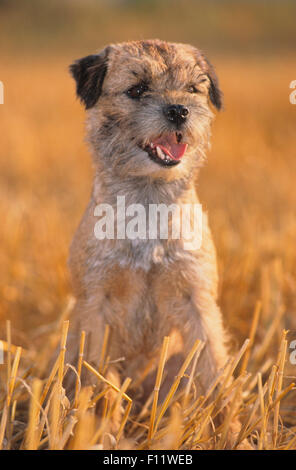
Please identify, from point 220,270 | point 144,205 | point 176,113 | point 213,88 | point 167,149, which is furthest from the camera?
point 220,270

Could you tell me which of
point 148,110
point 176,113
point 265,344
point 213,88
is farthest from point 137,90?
point 265,344

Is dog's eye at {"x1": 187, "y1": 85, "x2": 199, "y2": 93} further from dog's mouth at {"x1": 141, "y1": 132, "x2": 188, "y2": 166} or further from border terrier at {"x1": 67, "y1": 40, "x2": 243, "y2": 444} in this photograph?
dog's mouth at {"x1": 141, "y1": 132, "x2": 188, "y2": 166}

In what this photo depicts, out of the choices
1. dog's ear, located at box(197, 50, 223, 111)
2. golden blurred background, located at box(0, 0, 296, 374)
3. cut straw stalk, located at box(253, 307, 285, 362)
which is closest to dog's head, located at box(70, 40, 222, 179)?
dog's ear, located at box(197, 50, 223, 111)

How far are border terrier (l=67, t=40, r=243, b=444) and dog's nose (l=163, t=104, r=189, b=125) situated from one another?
0.06m

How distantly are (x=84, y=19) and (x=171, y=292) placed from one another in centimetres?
1849

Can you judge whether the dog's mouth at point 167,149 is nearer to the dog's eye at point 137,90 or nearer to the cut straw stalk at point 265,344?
the dog's eye at point 137,90

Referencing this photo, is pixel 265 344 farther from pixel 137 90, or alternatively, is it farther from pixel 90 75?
pixel 90 75

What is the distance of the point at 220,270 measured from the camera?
12.6ft

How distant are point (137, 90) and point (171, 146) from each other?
1.03 feet

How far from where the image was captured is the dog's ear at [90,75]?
270 centimetres

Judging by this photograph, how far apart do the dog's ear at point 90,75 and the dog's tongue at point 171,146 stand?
16.6 inches

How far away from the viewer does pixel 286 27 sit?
1087 cm

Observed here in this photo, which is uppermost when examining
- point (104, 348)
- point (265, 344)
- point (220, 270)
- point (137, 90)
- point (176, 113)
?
point (137, 90)

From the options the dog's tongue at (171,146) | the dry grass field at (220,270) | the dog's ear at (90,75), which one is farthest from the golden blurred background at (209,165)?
the dog's tongue at (171,146)
